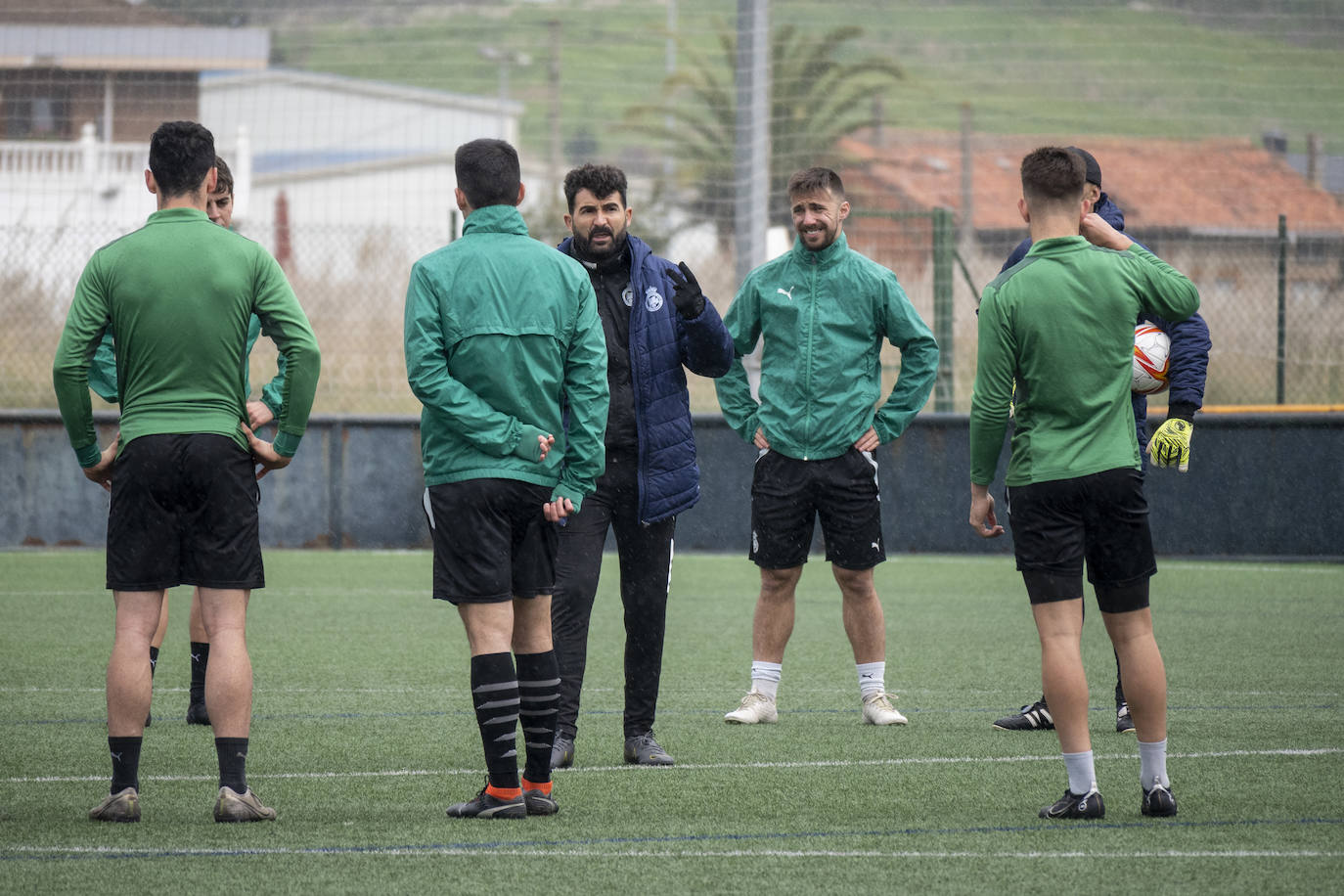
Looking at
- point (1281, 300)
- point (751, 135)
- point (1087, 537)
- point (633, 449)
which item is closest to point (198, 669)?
point (633, 449)

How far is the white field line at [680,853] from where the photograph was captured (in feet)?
14.4

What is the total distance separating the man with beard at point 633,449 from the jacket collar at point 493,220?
2.84 ft

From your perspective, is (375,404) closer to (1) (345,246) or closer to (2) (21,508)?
(1) (345,246)

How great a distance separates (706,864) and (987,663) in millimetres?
4215

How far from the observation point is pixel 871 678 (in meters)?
6.72

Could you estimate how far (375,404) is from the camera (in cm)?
1653

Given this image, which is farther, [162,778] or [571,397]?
[162,778]

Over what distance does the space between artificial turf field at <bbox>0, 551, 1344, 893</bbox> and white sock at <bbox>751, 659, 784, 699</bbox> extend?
16 cm

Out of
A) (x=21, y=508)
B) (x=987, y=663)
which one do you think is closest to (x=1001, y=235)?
(x=21, y=508)

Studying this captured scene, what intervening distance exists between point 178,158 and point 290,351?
2.10 feet

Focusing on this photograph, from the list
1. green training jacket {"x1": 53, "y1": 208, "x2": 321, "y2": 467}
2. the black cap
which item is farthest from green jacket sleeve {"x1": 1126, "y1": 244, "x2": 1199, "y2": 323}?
green training jacket {"x1": 53, "y1": 208, "x2": 321, "y2": 467}

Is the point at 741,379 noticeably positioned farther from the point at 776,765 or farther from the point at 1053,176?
the point at 1053,176

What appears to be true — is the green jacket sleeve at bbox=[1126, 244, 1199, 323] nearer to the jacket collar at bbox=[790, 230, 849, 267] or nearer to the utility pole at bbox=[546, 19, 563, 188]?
the jacket collar at bbox=[790, 230, 849, 267]

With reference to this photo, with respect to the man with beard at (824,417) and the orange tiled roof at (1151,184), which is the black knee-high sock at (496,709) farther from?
the orange tiled roof at (1151,184)
